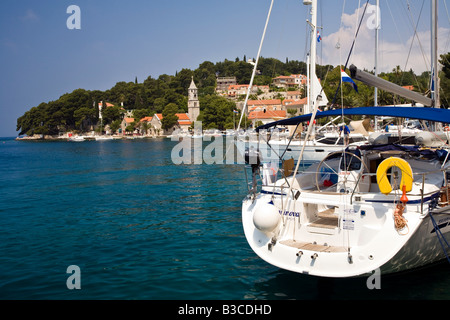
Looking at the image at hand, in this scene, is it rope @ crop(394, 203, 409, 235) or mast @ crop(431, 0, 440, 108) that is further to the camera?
mast @ crop(431, 0, 440, 108)

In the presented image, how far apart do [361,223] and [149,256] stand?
540 cm

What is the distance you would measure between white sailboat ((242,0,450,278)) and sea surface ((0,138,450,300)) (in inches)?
34.0

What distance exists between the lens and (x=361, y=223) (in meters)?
7.38

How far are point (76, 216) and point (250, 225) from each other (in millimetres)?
9354

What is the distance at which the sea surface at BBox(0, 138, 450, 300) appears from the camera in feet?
25.8

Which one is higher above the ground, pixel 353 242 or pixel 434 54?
pixel 434 54

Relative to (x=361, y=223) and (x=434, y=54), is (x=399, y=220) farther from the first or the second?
(x=434, y=54)

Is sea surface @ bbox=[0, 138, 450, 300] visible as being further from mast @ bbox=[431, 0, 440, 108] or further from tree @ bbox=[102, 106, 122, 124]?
tree @ bbox=[102, 106, 122, 124]

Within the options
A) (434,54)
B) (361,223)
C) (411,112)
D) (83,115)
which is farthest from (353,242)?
(83,115)

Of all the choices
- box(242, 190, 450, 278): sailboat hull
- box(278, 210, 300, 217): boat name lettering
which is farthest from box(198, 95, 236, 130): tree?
box(242, 190, 450, 278): sailboat hull

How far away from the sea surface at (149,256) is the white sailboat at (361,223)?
864mm

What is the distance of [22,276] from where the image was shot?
911 cm

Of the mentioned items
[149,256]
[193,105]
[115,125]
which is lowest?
[149,256]
